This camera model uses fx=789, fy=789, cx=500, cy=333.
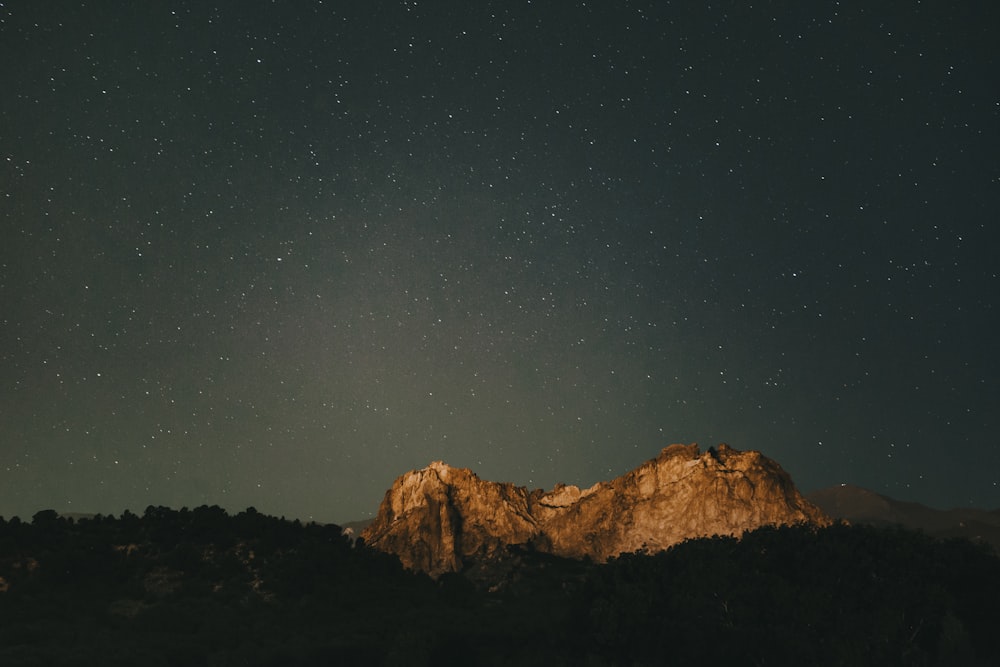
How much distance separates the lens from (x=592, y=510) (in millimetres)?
119500

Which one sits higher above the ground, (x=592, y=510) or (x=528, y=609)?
(x=592, y=510)

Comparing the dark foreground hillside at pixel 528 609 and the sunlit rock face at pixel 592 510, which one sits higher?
the sunlit rock face at pixel 592 510

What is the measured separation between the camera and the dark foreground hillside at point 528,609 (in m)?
29.3

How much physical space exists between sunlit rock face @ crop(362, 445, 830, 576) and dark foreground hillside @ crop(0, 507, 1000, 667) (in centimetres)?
6745

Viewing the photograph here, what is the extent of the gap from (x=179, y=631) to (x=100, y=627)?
3.49 meters

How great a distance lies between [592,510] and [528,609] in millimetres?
79817

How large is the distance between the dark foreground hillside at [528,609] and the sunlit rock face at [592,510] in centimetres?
6745

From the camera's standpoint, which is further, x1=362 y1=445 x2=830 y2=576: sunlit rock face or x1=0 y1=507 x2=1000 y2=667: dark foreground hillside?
x1=362 y1=445 x2=830 y2=576: sunlit rock face

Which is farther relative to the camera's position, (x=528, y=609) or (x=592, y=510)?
(x=592, y=510)

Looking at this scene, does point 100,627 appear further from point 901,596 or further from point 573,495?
point 573,495

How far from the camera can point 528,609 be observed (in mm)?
41625

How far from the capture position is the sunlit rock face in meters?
108

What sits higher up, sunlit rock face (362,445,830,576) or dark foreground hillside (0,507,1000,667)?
sunlit rock face (362,445,830,576)

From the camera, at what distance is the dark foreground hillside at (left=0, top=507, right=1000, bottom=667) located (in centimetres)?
2931
